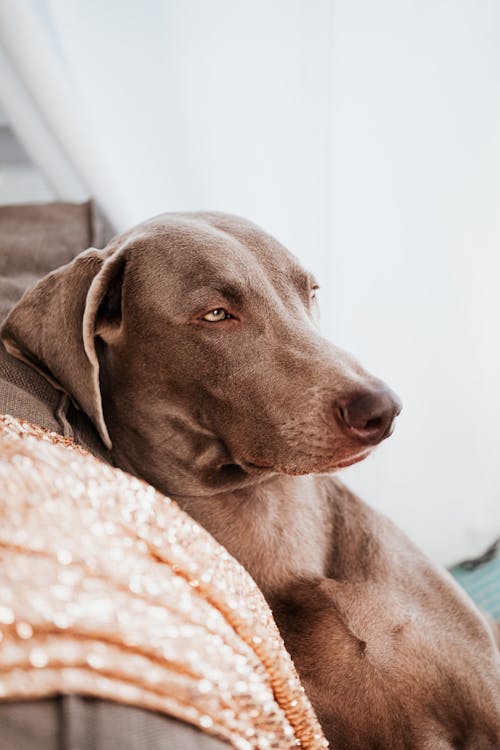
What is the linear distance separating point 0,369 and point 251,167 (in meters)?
1.21

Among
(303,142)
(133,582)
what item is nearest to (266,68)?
(303,142)

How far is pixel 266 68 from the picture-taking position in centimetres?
205

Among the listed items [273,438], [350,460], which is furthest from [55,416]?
[350,460]

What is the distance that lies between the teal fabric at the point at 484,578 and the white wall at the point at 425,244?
A: 0.06 metres

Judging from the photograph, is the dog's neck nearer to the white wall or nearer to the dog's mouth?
the dog's mouth

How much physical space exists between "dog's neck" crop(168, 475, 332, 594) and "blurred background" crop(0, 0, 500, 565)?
98 cm

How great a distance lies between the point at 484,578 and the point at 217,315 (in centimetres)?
149

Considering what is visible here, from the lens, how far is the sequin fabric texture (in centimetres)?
59

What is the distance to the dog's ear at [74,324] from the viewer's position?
1.27 meters

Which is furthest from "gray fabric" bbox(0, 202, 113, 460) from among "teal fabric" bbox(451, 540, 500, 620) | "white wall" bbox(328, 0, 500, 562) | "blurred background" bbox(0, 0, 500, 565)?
"teal fabric" bbox(451, 540, 500, 620)

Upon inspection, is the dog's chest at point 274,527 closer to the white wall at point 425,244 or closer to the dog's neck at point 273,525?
the dog's neck at point 273,525

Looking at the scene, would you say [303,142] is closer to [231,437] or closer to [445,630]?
[231,437]

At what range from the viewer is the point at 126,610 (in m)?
0.65

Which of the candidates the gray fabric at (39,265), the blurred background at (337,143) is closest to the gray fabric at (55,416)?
the gray fabric at (39,265)
